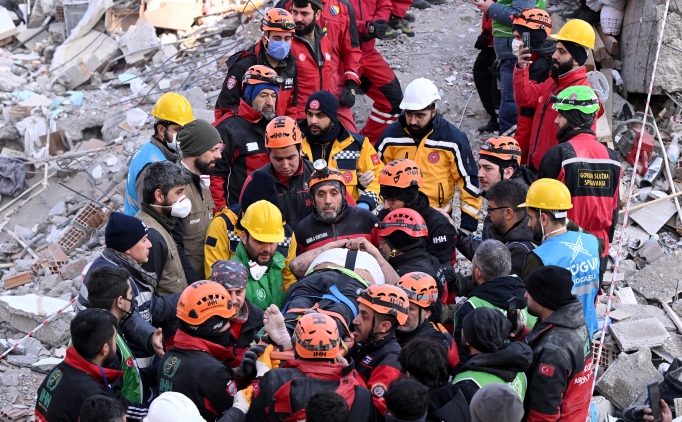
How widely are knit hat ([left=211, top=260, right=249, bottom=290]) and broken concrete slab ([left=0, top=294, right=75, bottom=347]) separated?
126 inches

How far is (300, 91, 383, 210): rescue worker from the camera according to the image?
7214mm

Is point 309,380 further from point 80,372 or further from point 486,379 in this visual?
point 80,372

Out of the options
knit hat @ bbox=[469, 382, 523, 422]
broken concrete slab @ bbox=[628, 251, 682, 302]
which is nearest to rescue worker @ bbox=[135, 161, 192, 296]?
knit hat @ bbox=[469, 382, 523, 422]

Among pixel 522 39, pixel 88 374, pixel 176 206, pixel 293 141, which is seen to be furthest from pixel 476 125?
pixel 88 374

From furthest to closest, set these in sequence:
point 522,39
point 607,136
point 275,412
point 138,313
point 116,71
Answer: point 116,71
point 607,136
point 522,39
point 138,313
point 275,412

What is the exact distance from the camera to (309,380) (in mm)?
4406

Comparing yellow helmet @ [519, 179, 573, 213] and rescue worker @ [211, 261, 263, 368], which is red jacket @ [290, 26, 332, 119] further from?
rescue worker @ [211, 261, 263, 368]

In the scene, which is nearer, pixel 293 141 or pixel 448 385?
pixel 448 385

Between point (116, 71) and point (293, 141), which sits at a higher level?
point (293, 141)

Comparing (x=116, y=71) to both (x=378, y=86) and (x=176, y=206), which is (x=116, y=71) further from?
(x=176, y=206)

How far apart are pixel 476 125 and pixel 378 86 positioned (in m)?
1.59

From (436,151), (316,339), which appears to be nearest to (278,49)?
(436,151)

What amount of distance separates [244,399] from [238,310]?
76 centimetres

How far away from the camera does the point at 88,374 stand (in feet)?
14.9
